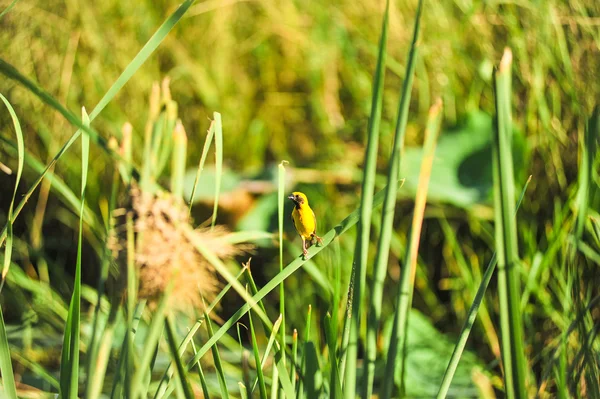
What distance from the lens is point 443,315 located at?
1.16 meters

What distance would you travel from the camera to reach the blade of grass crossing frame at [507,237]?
0.38 meters

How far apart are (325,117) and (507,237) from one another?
1.11 meters

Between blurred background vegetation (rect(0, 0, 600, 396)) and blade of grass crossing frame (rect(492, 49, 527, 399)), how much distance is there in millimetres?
524

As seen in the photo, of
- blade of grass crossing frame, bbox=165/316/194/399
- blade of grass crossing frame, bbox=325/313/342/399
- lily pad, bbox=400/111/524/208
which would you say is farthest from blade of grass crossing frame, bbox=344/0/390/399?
lily pad, bbox=400/111/524/208

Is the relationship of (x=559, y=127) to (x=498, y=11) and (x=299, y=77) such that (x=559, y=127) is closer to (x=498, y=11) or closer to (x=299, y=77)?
(x=498, y=11)

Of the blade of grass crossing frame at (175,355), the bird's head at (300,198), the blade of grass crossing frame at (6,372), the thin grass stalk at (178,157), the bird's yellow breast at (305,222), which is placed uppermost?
the thin grass stalk at (178,157)

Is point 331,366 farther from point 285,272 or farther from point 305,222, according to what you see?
point 305,222

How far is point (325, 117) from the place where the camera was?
148 cm

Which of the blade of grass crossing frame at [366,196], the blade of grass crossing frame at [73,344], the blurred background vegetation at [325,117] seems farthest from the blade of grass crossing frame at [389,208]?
the blurred background vegetation at [325,117]

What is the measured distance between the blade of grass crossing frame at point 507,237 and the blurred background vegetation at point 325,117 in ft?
1.72

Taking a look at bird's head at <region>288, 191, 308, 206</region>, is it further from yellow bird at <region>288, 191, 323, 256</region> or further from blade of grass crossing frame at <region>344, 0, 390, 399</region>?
blade of grass crossing frame at <region>344, 0, 390, 399</region>

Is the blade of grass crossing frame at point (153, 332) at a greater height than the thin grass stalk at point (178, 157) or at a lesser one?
lesser

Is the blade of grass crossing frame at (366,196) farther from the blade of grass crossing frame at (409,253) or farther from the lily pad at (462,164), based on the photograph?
the lily pad at (462,164)

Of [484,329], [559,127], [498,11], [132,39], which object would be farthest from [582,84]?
[132,39]
